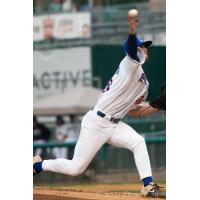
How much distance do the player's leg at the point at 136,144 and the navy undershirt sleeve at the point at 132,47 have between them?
2.34ft

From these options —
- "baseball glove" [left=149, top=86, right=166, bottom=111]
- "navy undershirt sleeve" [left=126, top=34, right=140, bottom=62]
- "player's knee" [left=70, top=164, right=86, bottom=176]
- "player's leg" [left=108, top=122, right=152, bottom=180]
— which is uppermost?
"navy undershirt sleeve" [left=126, top=34, right=140, bottom=62]

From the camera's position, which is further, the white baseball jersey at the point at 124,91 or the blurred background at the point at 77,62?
the blurred background at the point at 77,62

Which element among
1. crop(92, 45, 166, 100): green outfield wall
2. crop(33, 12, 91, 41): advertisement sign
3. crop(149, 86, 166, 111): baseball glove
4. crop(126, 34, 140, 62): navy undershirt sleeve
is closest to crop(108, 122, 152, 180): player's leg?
crop(149, 86, 166, 111): baseball glove

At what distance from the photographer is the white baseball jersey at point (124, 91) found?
22.1ft

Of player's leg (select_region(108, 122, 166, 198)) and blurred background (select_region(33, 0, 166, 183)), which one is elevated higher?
blurred background (select_region(33, 0, 166, 183))

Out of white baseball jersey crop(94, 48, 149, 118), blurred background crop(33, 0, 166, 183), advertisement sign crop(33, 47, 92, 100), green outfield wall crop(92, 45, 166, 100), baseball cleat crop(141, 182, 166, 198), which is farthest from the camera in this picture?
advertisement sign crop(33, 47, 92, 100)

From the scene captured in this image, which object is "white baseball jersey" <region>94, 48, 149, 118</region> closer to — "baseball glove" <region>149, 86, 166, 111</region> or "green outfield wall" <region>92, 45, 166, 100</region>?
"baseball glove" <region>149, 86, 166, 111</region>

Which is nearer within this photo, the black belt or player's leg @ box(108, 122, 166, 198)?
player's leg @ box(108, 122, 166, 198)

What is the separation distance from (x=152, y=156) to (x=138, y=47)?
29.4ft

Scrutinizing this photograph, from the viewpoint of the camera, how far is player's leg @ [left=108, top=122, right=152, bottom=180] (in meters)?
6.77

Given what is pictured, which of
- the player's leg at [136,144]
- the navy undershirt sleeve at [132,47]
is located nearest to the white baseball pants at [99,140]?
the player's leg at [136,144]

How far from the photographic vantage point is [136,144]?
22.5 ft

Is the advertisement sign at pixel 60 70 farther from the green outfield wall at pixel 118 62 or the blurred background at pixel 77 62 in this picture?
the green outfield wall at pixel 118 62

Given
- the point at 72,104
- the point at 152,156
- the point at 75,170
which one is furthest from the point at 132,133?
the point at 72,104
